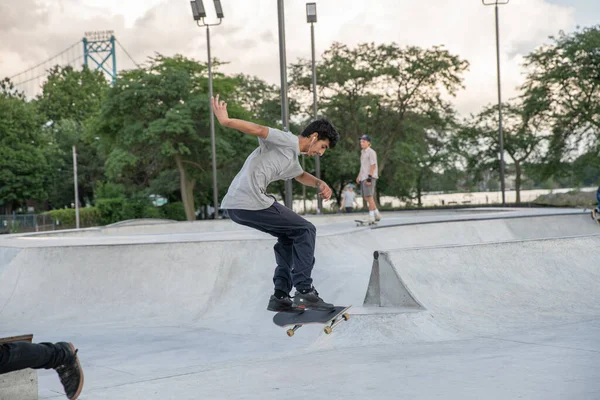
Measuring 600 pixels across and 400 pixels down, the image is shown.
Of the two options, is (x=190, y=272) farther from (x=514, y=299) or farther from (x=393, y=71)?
(x=393, y=71)

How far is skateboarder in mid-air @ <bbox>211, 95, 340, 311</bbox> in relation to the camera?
551cm

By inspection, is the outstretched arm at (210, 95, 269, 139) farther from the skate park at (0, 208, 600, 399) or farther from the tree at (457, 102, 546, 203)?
the tree at (457, 102, 546, 203)

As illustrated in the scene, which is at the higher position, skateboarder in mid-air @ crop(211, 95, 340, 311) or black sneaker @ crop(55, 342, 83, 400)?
skateboarder in mid-air @ crop(211, 95, 340, 311)

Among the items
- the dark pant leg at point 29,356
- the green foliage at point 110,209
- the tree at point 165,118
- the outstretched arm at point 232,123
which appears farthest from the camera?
the green foliage at point 110,209

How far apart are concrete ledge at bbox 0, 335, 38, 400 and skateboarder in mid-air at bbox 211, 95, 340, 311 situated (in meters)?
1.94

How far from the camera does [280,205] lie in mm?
5734

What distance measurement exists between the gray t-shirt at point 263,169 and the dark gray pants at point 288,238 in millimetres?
103

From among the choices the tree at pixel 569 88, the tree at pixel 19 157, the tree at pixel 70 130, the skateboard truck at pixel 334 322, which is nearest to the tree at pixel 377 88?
the tree at pixel 569 88

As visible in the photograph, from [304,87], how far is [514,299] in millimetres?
37683

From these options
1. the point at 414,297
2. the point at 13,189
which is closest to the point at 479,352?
the point at 414,297

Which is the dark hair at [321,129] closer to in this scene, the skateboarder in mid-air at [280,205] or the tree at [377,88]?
the skateboarder in mid-air at [280,205]

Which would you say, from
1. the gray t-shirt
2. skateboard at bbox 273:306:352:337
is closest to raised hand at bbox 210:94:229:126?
the gray t-shirt

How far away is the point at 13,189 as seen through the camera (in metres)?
52.3

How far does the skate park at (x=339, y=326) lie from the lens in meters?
4.90
